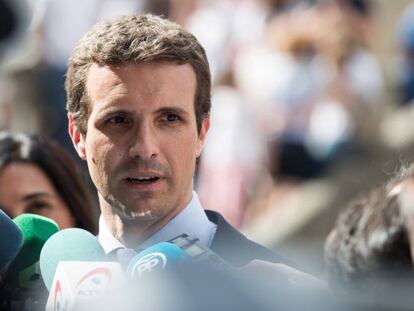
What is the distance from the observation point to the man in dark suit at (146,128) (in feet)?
10.1

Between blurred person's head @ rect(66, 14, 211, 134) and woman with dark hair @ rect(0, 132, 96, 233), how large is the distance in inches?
59.3

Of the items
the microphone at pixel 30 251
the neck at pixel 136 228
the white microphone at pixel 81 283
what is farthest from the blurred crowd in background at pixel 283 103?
the white microphone at pixel 81 283

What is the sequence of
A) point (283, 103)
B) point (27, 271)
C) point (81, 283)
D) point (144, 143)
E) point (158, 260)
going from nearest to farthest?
1. point (158, 260)
2. point (81, 283)
3. point (144, 143)
4. point (27, 271)
5. point (283, 103)

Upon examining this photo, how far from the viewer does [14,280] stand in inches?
134

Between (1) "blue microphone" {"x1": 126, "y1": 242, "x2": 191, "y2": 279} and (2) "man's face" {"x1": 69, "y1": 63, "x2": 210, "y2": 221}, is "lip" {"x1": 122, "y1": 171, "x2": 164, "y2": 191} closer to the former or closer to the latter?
(2) "man's face" {"x1": 69, "y1": 63, "x2": 210, "y2": 221}

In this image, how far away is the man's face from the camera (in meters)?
3.08

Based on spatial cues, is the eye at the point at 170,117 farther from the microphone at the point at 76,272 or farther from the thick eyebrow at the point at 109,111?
the microphone at the point at 76,272

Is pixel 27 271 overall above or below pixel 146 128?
below

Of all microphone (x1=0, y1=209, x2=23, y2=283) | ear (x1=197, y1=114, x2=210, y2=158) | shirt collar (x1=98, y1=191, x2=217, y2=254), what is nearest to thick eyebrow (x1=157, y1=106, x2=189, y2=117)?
ear (x1=197, y1=114, x2=210, y2=158)

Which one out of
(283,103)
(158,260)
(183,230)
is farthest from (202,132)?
(283,103)

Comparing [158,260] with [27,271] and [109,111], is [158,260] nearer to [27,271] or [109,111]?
[109,111]

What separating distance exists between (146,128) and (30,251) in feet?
2.11

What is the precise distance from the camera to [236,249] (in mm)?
3162

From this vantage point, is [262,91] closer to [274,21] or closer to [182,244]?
[274,21]
